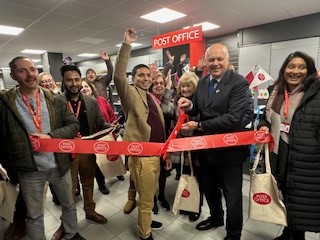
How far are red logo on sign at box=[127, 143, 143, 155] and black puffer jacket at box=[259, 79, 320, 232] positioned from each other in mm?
1145

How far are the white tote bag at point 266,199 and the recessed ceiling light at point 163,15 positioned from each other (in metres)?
4.64

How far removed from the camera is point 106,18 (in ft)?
18.4

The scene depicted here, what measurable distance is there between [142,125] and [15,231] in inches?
74.1

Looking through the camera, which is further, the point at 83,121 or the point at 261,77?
the point at 261,77

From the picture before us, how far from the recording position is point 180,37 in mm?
4668

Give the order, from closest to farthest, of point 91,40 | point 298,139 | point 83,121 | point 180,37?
point 298,139 → point 83,121 → point 180,37 → point 91,40

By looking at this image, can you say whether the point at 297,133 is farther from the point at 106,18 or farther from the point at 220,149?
the point at 106,18

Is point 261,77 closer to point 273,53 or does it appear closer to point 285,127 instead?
point 285,127

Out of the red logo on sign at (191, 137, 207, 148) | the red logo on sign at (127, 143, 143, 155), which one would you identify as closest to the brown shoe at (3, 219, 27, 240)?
the red logo on sign at (127, 143, 143, 155)

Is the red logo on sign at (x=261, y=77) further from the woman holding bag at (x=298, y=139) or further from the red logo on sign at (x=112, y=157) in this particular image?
the red logo on sign at (x=112, y=157)

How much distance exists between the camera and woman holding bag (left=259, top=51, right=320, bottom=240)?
1.55 m

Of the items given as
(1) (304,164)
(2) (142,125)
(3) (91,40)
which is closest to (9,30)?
(3) (91,40)

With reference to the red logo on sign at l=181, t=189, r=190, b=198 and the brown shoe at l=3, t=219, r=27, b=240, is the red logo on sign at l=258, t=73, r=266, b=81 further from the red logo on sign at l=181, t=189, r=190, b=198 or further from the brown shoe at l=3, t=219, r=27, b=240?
the brown shoe at l=3, t=219, r=27, b=240

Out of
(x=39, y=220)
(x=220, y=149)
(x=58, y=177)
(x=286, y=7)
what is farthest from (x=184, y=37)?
(x=39, y=220)
